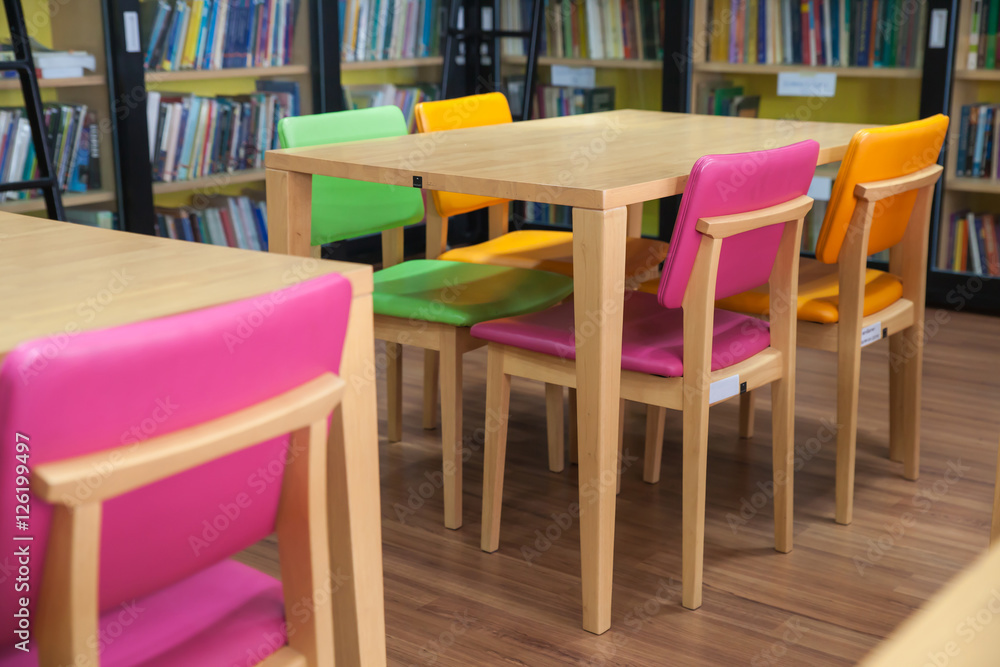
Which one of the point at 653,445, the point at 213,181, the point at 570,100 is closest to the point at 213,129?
the point at 213,181

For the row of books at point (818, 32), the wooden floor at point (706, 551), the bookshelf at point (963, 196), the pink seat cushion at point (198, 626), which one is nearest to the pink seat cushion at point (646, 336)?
the wooden floor at point (706, 551)

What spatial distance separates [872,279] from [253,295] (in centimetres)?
172

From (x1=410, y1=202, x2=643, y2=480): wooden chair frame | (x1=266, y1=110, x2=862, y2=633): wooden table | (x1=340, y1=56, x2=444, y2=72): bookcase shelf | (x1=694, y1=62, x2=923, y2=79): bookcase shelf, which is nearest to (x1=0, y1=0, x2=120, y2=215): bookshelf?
(x1=340, y1=56, x2=444, y2=72): bookcase shelf

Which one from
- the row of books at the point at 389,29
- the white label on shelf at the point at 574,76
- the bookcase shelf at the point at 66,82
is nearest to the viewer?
the bookcase shelf at the point at 66,82

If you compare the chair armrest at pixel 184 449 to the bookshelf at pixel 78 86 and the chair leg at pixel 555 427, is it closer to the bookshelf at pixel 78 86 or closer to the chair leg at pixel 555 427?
the chair leg at pixel 555 427

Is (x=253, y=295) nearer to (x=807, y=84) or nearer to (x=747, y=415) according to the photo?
(x=747, y=415)

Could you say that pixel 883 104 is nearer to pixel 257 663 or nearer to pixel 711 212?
pixel 711 212

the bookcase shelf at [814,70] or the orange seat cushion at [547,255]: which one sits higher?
the bookcase shelf at [814,70]

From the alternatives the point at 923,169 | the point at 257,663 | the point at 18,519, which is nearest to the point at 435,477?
the point at 923,169

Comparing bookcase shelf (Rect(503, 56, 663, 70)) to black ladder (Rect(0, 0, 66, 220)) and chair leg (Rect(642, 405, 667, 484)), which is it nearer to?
black ladder (Rect(0, 0, 66, 220))

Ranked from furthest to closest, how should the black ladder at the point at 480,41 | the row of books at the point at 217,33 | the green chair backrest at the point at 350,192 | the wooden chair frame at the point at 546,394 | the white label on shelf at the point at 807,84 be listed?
1. the black ladder at the point at 480,41
2. the white label on shelf at the point at 807,84
3. the row of books at the point at 217,33
4. the wooden chair frame at the point at 546,394
5. the green chair backrest at the point at 350,192

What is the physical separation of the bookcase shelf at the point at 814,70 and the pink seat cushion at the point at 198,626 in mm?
3532

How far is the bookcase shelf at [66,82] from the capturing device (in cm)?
324

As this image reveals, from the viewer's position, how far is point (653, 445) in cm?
242
